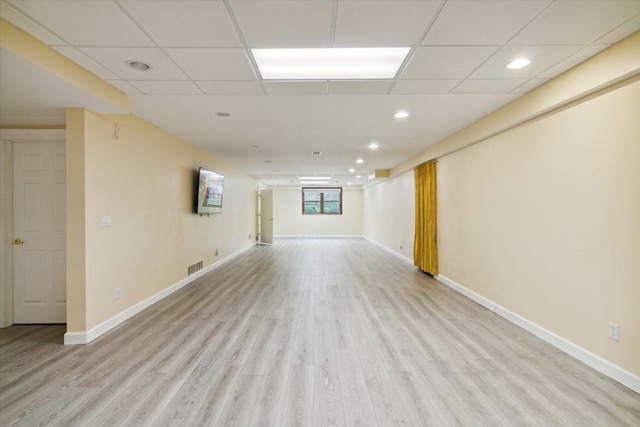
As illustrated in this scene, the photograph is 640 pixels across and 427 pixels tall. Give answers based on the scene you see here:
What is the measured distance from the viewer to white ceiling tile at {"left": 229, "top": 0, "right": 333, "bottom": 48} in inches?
64.1

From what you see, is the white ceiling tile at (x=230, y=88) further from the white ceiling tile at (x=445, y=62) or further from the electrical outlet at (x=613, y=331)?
the electrical outlet at (x=613, y=331)

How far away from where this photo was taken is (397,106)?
10.6 ft

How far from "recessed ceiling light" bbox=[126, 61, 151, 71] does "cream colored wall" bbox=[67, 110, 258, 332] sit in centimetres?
98

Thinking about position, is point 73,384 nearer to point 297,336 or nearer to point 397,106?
point 297,336

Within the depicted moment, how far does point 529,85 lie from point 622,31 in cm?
82

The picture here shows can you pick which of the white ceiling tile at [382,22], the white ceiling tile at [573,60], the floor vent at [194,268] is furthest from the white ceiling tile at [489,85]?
the floor vent at [194,268]

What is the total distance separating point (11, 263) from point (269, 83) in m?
3.66

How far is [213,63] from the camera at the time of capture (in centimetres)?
226

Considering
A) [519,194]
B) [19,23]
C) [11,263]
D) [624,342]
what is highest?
[19,23]

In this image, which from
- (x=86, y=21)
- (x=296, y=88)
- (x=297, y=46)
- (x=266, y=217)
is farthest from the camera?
(x=266, y=217)

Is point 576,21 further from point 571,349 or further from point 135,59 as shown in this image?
point 135,59

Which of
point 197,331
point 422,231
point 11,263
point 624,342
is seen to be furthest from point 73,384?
point 422,231

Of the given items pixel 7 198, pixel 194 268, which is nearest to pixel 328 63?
pixel 7 198

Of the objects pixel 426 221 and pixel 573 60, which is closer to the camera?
pixel 573 60
